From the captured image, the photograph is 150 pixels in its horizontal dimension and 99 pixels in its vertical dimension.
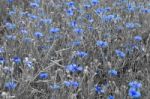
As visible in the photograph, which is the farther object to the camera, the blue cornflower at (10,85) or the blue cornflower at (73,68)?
the blue cornflower at (73,68)

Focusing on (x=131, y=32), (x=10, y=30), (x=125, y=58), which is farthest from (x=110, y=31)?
(x=10, y=30)

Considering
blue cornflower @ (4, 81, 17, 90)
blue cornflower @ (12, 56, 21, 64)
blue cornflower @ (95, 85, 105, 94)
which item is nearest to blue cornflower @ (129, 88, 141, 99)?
Result: blue cornflower @ (95, 85, 105, 94)

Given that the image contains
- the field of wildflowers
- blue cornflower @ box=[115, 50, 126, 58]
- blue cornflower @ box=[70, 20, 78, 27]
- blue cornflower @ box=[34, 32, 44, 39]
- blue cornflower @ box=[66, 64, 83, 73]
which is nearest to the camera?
the field of wildflowers

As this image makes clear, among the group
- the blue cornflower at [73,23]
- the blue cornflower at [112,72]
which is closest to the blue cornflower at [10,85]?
the blue cornflower at [112,72]

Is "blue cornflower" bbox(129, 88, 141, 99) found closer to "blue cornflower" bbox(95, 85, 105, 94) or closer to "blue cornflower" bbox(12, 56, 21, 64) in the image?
"blue cornflower" bbox(95, 85, 105, 94)

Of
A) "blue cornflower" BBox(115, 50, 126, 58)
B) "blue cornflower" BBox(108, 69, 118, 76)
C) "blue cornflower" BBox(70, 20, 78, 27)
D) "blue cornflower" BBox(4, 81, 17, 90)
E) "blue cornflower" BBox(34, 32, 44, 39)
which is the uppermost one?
"blue cornflower" BBox(70, 20, 78, 27)

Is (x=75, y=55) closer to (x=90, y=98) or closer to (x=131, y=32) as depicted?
(x=90, y=98)

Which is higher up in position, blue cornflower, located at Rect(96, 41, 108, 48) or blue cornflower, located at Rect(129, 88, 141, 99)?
blue cornflower, located at Rect(96, 41, 108, 48)

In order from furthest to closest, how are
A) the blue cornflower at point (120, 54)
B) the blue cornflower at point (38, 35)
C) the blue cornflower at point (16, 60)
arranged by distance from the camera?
the blue cornflower at point (38, 35) < the blue cornflower at point (120, 54) < the blue cornflower at point (16, 60)

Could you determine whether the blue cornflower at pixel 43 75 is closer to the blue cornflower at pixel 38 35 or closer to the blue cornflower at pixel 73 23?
the blue cornflower at pixel 38 35
